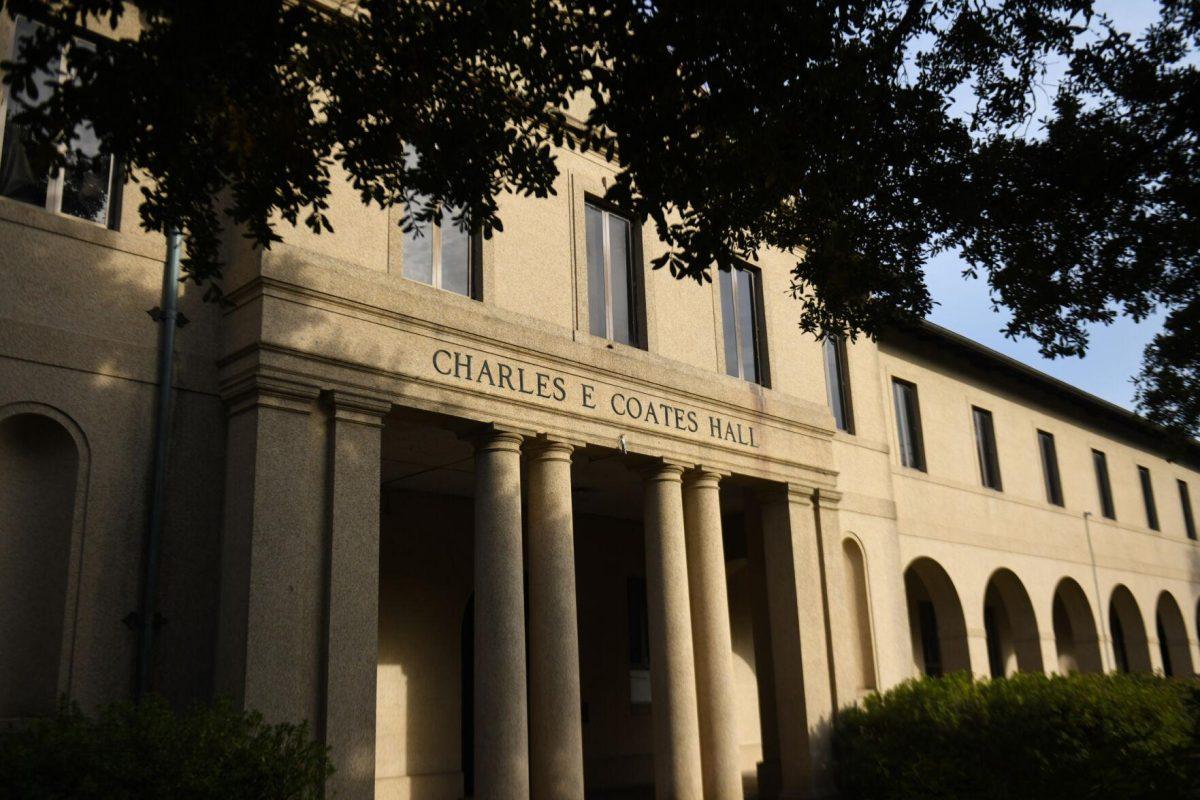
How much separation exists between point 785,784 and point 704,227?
9387 mm

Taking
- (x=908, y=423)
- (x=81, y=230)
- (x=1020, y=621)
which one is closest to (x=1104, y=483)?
(x=1020, y=621)

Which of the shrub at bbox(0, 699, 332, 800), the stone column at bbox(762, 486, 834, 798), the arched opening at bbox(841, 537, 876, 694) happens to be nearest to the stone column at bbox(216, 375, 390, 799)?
the shrub at bbox(0, 699, 332, 800)

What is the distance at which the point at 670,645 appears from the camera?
13.3 m

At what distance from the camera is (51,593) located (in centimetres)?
947

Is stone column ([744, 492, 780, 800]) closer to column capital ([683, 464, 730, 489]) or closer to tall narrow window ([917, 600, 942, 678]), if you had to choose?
column capital ([683, 464, 730, 489])

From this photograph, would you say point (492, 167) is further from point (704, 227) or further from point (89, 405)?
point (89, 405)

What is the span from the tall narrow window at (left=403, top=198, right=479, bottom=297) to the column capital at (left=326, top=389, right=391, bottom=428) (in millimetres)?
1861

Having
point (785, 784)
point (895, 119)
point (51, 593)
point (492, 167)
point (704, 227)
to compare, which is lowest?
point (785, 784)

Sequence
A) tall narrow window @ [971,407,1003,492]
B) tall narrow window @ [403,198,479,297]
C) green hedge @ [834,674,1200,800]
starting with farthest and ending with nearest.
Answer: tall narrow window @ [971,407,1003,492], green hedge @ [834,674,1200,800], tall narrow window @ [403,198,479,297]

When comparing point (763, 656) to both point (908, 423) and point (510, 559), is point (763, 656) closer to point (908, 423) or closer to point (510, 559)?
point (510, 559)

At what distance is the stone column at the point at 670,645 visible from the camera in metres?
13.1

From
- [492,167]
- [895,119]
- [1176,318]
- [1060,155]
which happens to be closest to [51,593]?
[492,167]

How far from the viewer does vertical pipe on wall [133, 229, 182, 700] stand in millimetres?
9500

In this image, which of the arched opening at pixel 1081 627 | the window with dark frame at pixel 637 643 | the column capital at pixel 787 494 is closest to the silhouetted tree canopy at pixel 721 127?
the column capital at pixel 787 494
